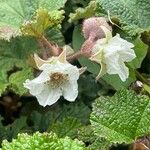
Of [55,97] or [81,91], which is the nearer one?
[55,97]

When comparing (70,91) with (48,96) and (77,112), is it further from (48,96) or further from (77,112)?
(77,112)

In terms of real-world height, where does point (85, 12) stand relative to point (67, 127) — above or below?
above

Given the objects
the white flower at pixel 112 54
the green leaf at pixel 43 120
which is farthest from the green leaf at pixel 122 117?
the green leaf at pixel 43 120

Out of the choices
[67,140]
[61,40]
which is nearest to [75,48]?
[61,40]

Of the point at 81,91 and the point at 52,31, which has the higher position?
the point at 52,31

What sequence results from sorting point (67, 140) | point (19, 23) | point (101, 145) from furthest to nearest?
point (19, 23)
point (101, 145)
point (67, 140)

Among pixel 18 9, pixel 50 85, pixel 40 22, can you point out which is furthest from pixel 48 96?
pixel 18 9

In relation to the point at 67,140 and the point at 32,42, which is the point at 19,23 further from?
the point at 67,140
